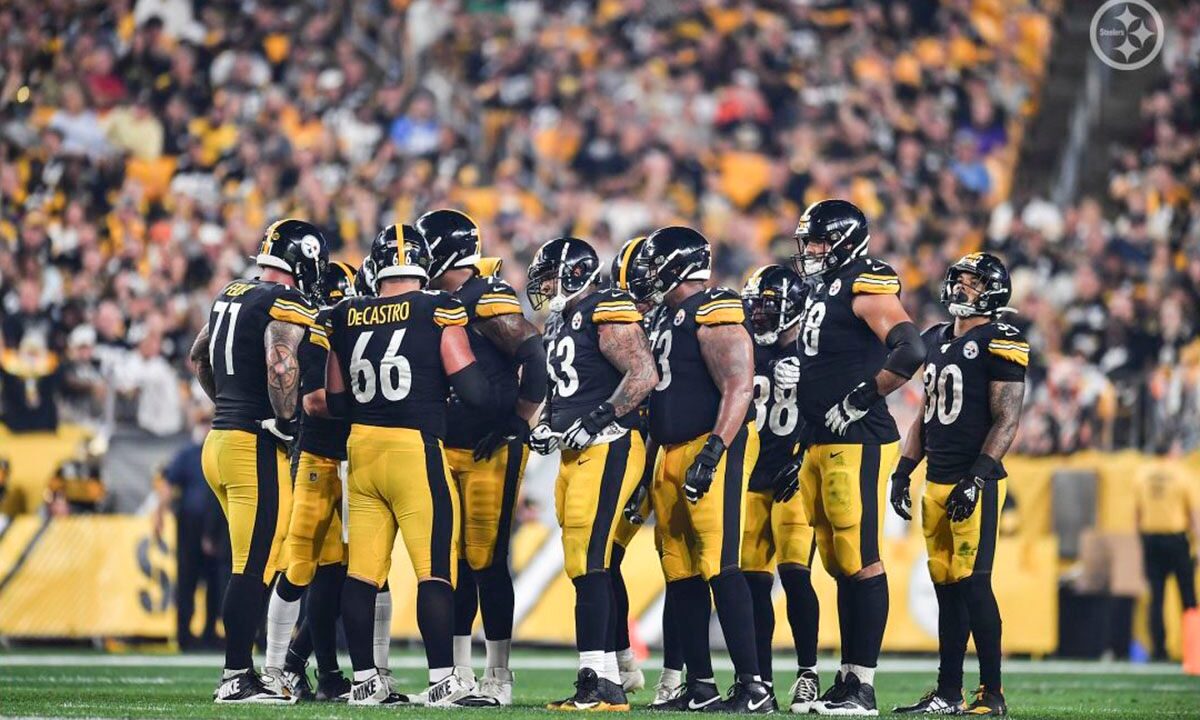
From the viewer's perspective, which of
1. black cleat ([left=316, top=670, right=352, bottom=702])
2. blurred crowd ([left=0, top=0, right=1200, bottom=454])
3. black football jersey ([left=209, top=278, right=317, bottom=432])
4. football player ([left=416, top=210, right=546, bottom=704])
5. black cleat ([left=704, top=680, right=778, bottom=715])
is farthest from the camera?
blurred crowd ([left=0, top=0, right=1200, bottom=454])

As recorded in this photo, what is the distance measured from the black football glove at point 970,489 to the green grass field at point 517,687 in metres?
1.07

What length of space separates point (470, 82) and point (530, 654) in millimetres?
10854

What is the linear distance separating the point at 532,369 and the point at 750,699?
6.96 feet

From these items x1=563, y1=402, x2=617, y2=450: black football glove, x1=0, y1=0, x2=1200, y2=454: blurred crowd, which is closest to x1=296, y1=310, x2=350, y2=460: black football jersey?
x1=563, y1=402, x2=617, y2=450: black football glove

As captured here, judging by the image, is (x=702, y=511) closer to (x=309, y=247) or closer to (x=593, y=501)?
(x=593, y=501)

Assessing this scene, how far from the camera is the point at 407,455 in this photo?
8820mm

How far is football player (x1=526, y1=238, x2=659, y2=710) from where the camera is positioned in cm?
885

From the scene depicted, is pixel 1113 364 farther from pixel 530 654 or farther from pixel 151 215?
pixel 151 215

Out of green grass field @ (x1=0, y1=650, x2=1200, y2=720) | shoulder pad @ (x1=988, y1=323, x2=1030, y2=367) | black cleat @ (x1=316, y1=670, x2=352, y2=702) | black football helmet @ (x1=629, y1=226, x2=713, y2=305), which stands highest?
black football helmet @ (x1=629, y1=226, x2=713, y2=305)

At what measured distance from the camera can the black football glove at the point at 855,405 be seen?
29.8ft

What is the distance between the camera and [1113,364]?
58.0ft

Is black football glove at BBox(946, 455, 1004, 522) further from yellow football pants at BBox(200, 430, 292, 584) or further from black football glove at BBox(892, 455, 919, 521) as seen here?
yellow football pants at BBox(200, 430, 292, 584)

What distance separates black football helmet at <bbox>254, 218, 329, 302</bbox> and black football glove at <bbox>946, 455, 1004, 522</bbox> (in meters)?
3.42

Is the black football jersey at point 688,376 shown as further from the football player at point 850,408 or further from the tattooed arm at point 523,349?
the tattooed arm at point 523,349
